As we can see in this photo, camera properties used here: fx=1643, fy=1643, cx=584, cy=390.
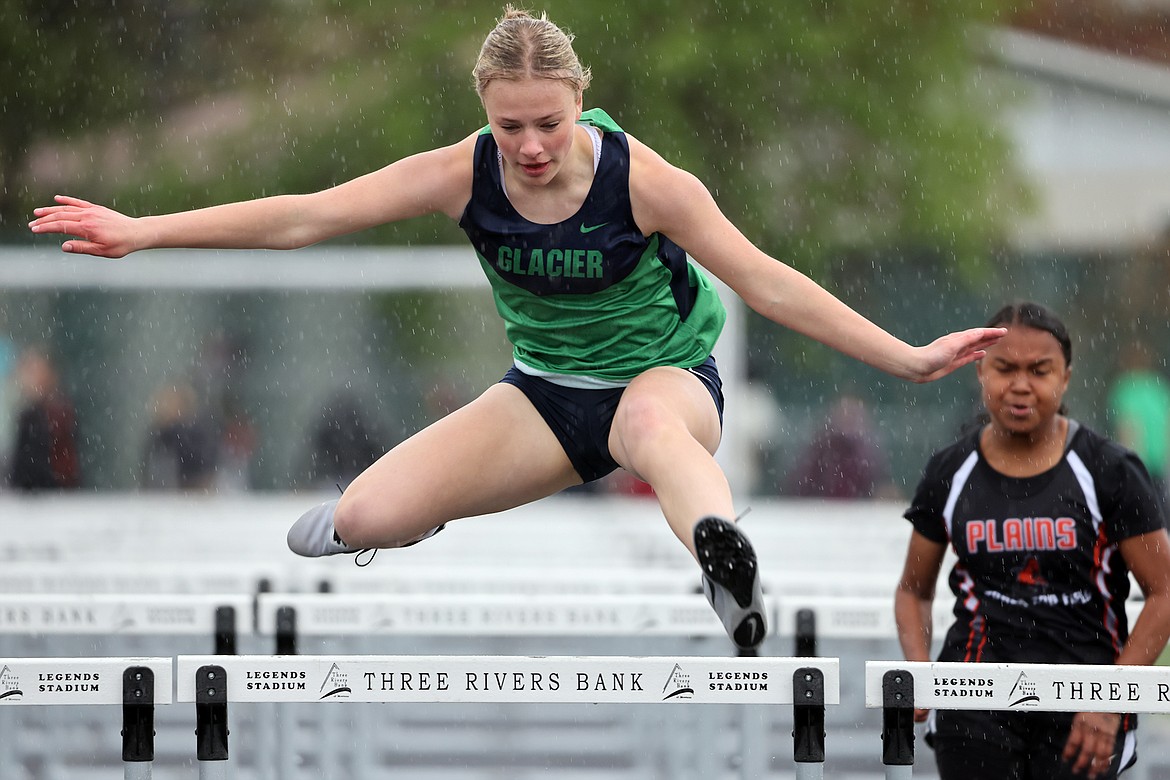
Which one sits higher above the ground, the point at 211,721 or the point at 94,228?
the point at 94,228

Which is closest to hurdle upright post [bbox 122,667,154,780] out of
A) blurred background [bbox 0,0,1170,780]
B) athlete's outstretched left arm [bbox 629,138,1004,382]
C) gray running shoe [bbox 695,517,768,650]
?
gray running shoe [bbox 695,517,768,650]

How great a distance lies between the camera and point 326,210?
13.5 feet

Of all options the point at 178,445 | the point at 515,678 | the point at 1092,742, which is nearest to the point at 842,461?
the point at 178,445

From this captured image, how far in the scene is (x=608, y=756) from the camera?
8602 mm

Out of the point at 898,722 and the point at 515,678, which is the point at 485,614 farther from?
the point at 898,722

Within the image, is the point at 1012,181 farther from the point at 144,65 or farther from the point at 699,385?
the point at 699,385

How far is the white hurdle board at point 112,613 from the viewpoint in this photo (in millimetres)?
5438

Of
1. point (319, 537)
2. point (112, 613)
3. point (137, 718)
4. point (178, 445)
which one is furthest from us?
point (178, 445)

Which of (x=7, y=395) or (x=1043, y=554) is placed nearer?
(x=1043, y=554)

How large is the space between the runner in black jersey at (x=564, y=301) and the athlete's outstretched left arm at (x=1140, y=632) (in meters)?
0.83

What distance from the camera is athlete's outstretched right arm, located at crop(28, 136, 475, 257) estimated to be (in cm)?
399

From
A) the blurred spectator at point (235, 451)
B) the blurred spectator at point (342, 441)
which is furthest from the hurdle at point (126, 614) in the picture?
the blurred spectator at point (235, 451)

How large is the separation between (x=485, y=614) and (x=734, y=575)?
2.26m

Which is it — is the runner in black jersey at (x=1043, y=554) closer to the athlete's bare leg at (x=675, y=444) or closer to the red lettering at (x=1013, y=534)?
the red lettering at (x=1013, y=534)
